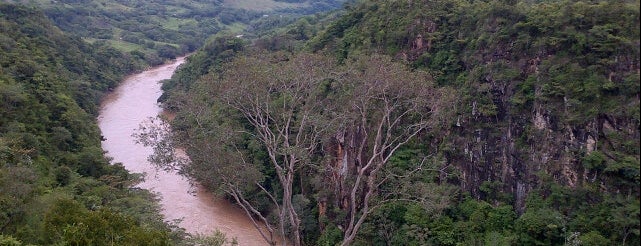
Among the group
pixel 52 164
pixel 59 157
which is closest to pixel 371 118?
pixel 52 164

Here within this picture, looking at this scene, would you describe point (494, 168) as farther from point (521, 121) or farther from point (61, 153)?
point (61, 153)

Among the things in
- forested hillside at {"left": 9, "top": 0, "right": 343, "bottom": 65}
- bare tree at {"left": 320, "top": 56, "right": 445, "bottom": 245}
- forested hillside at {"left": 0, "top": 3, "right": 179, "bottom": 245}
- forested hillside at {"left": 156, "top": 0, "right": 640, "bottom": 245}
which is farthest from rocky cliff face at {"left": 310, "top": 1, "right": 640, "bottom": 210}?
forested hillside at {"left": 9, "top": 0, "right": 343, "bottom": 65}

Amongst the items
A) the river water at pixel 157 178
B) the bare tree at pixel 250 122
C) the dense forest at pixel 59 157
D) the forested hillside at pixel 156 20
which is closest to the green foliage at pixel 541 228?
the bare tree at pixel 250 122

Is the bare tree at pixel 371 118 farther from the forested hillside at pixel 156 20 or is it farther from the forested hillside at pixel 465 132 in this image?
the forested hillside at pixel 156 20

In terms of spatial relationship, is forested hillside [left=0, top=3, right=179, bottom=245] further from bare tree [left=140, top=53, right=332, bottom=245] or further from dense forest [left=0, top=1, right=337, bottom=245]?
bare tree [left=140, top=53, right=332, bottom=245]

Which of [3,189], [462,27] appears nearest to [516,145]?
[462,27]
